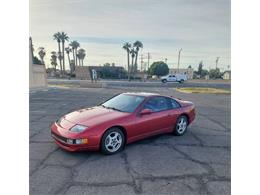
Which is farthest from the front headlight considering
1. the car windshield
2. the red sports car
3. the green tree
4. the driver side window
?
the green tree

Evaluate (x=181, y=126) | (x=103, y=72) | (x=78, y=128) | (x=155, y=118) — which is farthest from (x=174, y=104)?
(x=103, y=72)

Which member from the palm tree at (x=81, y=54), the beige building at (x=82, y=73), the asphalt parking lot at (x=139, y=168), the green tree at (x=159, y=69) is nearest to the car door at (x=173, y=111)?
the asphalt parking lot at (x=139, y=168)

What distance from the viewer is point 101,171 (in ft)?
13.3

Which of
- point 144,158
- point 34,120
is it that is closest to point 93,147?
point 144,158

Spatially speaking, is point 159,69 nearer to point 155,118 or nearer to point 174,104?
point 174,104

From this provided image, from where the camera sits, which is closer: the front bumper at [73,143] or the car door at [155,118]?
the front bumper at [73,143]

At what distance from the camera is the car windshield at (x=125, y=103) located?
5.57m

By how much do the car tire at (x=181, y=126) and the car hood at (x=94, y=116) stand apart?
1.85 metres

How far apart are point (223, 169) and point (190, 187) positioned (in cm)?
107

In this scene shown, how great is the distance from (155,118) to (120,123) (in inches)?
43.9

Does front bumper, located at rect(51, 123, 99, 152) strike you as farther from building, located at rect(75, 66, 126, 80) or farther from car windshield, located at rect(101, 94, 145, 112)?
building, located at rect(75, 66, 126, 80)

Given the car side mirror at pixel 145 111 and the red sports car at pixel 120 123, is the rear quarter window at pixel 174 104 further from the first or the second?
the car side mirror at pixel 145 111
